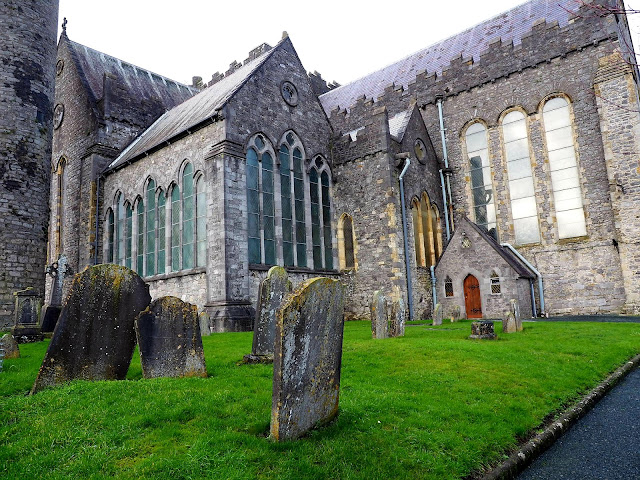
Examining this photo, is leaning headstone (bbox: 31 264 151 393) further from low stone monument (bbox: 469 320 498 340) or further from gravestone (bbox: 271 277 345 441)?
low stone monument (bbox: 469 320 498 340)

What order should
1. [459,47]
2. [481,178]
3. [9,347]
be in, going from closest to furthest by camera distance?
[9,347] < [481,178] < [459,47]

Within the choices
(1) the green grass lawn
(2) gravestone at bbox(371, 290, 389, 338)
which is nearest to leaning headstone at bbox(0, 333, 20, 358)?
(1) the green grass lawn

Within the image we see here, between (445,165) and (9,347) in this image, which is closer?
(9,347)

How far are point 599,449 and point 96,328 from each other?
620 centimetres

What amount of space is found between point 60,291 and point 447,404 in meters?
18.1

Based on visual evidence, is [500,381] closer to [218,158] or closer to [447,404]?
[447,404]

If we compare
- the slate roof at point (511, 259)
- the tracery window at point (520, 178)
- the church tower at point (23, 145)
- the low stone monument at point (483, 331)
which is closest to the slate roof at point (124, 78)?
the church tower at point (23, 145)

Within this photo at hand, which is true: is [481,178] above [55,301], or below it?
above

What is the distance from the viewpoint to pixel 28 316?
530 inches

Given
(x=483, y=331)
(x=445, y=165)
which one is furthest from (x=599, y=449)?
(x=445, y=165)

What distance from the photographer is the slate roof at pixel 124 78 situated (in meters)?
23.8

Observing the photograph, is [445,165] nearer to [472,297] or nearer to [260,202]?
[472,297]

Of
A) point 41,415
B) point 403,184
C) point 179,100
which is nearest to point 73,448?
point 41,415

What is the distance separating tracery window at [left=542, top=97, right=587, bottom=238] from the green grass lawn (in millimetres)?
12384
